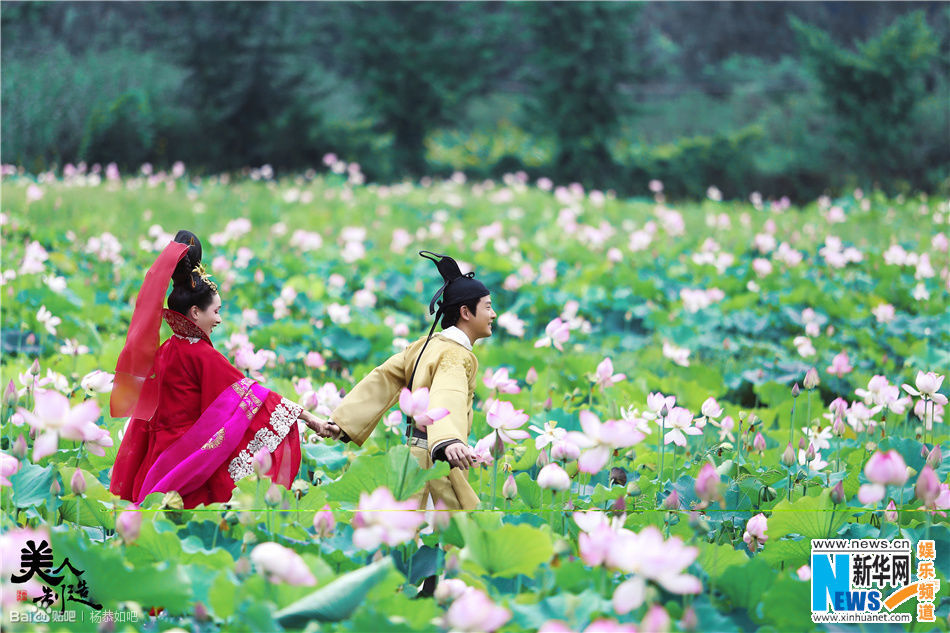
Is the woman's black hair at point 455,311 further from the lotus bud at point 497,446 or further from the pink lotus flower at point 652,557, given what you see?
the pink lotus flower at point 652,557

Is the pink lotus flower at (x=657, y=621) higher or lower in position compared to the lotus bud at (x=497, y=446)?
lower

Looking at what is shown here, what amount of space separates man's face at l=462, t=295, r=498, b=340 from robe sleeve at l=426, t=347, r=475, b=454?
3.3 inches

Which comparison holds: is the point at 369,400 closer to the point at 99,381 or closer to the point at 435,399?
the point at 435,399

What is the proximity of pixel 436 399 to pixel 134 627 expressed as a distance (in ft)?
2.57

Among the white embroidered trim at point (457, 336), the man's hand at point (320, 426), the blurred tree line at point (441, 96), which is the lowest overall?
the man's hand at point (320, 426)

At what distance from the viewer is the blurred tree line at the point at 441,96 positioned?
524 inches

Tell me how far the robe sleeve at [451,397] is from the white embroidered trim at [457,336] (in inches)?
1.5

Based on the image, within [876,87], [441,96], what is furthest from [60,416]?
[876,87]

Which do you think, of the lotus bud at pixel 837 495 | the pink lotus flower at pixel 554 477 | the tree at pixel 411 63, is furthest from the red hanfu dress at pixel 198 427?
the tree at pixel 411 63

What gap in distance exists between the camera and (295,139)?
44.9ft

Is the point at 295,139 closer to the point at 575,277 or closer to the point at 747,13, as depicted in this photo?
the point at 575,277

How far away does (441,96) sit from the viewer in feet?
46.5

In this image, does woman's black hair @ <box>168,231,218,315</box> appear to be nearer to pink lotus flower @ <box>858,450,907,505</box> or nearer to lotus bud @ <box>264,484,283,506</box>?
lotus bud @ <box>264,484,283,506</box>

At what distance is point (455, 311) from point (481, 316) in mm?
68
